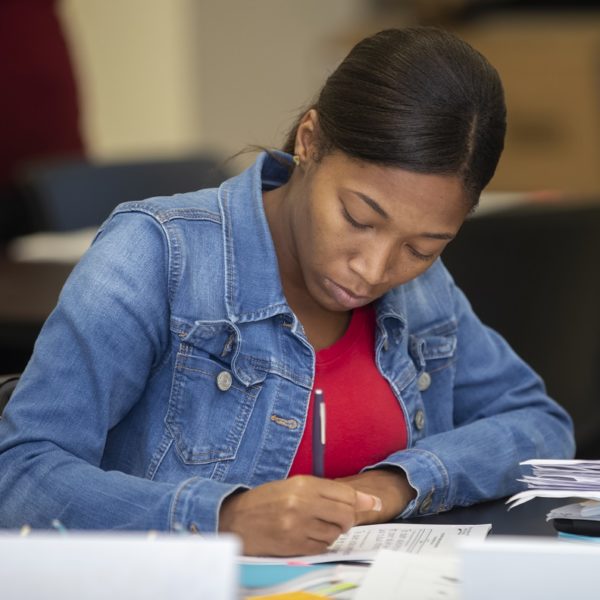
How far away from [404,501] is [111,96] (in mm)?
3815

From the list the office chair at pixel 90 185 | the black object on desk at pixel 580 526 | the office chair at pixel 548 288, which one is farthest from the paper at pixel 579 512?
the office chair at pixel 90 185

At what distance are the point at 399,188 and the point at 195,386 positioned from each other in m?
0.30

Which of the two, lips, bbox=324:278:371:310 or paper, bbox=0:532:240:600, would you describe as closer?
paper, bbox=0:532:240:600

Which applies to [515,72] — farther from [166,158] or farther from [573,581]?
[573,581]

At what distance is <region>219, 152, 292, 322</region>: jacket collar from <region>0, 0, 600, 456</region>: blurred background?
0.56 feet

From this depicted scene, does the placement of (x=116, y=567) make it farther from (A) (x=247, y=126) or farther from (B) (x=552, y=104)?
(A) (x=247, y=126)

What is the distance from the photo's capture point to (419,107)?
1.26m

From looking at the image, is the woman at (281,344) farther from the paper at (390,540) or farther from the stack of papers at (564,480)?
the stack of papers at (564,480)

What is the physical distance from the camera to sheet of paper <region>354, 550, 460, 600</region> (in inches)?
39.7

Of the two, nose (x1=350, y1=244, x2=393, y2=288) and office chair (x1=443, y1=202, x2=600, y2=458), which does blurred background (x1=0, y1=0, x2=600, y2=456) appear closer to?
office chair (x1=443, y1=202, x2=600, y2=458)

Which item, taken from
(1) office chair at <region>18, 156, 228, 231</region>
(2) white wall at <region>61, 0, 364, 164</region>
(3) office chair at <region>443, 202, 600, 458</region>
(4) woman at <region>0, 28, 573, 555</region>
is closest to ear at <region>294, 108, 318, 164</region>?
(4) woman at <region>0, 28, 573, 555</region>

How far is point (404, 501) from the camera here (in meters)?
1.31

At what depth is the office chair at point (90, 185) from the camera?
3074mm

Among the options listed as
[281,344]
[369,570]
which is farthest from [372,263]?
[369,570]
